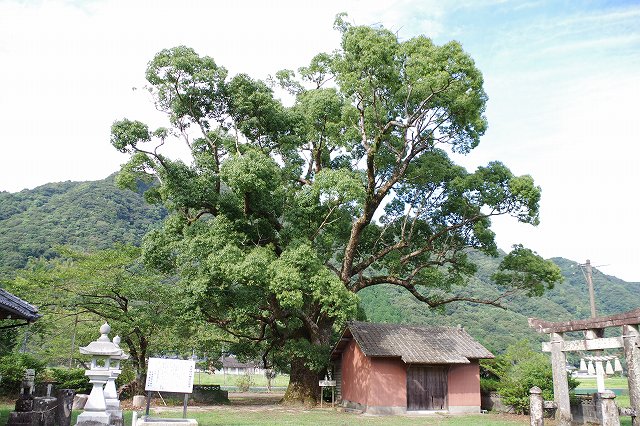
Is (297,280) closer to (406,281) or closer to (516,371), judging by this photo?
(406,281)

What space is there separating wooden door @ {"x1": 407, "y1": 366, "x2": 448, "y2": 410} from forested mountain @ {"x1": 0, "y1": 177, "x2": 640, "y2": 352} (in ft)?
65.0

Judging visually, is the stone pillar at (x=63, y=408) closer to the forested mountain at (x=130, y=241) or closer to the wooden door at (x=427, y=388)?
the wooden door at (x=427, y=388)

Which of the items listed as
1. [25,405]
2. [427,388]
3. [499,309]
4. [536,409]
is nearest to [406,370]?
[427,388]

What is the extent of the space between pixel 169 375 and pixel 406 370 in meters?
10.5

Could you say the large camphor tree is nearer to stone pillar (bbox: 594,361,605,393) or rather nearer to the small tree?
the small tree

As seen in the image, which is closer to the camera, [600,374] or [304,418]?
[600,374]

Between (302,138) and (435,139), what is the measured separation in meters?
5.22

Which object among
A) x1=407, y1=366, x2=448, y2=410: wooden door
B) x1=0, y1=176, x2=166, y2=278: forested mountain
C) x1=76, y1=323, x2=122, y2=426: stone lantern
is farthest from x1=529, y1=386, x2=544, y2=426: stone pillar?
x1=0, y1=176, x2=166, y2=278: forested mountain

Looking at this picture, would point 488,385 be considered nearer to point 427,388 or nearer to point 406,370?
point 427,388

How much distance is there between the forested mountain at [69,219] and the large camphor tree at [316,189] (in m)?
24.2

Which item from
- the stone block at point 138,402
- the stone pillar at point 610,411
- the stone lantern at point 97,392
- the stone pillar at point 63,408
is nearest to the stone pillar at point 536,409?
the stone pillar at point 610,411

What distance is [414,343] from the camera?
19703mm

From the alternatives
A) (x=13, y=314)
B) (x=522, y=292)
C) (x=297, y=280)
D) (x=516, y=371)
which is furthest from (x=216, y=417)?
(x=522, y=292)

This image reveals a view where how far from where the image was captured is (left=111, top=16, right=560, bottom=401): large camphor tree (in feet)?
55.0
